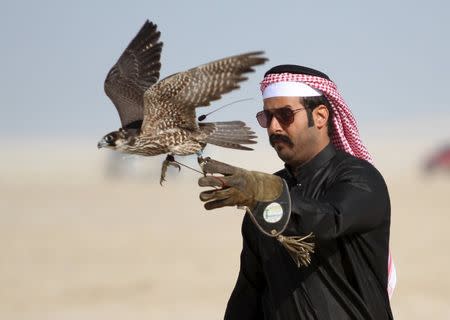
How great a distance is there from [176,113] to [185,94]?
6.9 inches

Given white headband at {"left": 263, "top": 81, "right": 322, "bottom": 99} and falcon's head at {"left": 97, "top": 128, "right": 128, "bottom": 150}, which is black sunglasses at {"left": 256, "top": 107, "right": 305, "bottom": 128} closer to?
white headband at {"left": 263, "top": 81, "right": 322, "bottom": 99}

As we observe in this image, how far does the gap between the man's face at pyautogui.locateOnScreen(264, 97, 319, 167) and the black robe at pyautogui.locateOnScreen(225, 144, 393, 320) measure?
0.04 meters

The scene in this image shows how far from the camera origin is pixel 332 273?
3.44 m

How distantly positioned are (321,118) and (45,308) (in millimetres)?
7827

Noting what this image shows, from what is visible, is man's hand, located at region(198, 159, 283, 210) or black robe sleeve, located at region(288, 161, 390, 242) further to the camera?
black robe sleeve, located at region(288, 161, 390, 242)

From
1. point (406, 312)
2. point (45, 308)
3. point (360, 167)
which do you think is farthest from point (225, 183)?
point (45, 308)

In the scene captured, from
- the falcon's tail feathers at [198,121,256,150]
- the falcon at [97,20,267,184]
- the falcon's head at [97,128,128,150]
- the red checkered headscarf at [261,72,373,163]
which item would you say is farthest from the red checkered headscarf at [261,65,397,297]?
the falcon's head at [97,128,128,150]

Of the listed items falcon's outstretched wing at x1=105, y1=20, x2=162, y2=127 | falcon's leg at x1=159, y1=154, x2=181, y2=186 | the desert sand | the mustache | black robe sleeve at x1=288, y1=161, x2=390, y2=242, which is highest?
falcon's outstretched wing at x1=105, y1=20, x2=162, y2=127

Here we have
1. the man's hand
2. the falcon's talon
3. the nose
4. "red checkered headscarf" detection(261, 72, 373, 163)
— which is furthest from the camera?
"red checkered headscarf" detection(261, 72, 373, 163)

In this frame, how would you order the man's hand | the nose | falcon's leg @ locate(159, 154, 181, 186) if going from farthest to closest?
falcon's leg @ locate(159, 154, 181, 186) < the nose < the man's hand

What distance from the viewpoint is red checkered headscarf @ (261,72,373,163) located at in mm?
3588

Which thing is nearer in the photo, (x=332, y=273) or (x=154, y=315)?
(x=332, y=273)

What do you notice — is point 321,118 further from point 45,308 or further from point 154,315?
point 45,308

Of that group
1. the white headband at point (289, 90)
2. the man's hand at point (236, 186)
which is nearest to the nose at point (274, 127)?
the white headband at point (289, 90)
